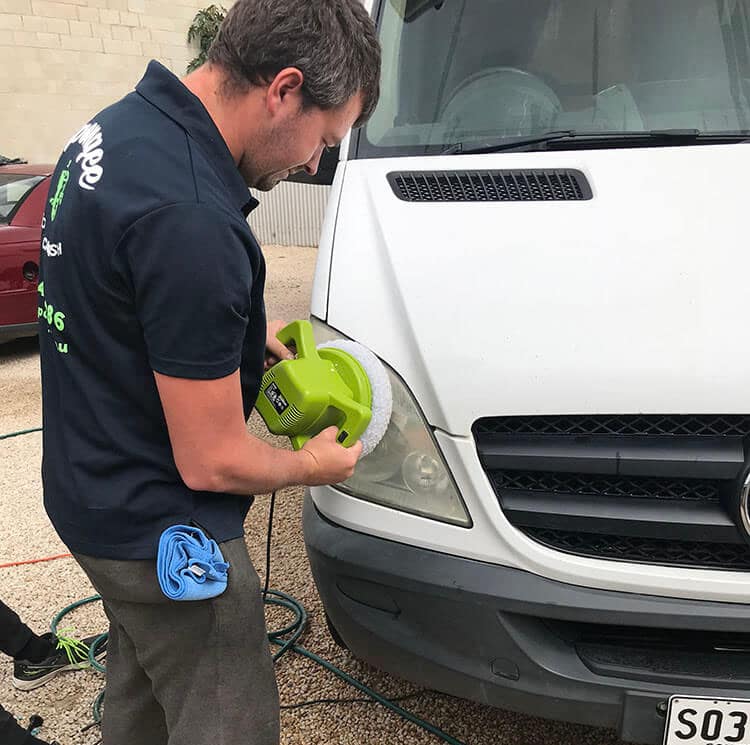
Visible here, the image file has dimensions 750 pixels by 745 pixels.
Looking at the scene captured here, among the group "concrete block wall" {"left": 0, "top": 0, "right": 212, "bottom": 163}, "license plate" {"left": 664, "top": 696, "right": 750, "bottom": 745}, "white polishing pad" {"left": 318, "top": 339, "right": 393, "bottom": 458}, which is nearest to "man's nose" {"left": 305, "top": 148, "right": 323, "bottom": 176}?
"white polishing pad" {"left": 318, "top": 339, "right": 393, "bottom": 458}

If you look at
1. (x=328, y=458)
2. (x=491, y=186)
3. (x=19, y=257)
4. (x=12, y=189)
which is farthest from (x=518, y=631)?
(x=12, y=189)

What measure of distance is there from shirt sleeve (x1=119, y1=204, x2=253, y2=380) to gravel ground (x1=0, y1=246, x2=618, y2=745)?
1.58m

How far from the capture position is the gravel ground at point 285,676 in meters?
2.28

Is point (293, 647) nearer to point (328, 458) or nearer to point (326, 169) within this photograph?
point (328, 458)

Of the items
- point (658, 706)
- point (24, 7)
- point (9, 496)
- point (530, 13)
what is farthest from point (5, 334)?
point (24, 7)

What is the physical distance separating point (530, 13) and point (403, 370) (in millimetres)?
1603

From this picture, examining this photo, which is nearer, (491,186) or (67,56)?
(491,186)

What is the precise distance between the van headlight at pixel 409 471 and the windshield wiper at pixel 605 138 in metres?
0.90

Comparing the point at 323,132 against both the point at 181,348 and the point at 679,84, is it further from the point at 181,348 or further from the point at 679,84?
the point at 679,84

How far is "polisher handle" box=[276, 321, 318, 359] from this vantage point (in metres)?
1.63

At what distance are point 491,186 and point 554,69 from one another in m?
0.81

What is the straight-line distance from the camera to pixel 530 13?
2.57m

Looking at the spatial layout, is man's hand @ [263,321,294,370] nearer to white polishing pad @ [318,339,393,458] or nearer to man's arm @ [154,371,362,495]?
white polishing pad @ [318,339,393,458]

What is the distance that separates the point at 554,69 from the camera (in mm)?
2498
